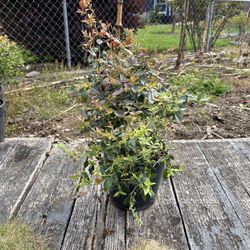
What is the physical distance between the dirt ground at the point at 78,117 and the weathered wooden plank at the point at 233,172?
10.1 inches

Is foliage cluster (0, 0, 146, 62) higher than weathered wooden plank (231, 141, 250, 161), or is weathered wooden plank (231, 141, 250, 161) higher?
foliage cluster (0, 0, 146, 62)

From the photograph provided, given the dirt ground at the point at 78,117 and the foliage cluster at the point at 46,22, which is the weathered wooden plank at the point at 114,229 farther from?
the foliage cluster at the point at 46,22

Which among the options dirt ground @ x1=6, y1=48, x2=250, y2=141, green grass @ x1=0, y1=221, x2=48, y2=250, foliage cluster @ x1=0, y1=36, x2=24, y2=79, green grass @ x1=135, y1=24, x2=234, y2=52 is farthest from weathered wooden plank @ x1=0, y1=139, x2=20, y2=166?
green grass @ x1=135, y1=24, x2=234, y2=52

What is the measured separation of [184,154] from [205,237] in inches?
30.1

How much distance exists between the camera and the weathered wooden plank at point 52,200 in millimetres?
1439

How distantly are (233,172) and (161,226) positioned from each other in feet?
2.20

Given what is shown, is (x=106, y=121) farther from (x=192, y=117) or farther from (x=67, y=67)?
(x=67, y=67)

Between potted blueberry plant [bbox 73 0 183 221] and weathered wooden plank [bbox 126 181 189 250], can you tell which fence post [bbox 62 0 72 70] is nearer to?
→ potted blueberry plant [bbox 73 0 183 221]

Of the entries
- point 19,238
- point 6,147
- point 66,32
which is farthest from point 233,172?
point 66,32

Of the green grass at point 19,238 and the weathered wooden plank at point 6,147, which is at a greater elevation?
the green grass at point 19,238

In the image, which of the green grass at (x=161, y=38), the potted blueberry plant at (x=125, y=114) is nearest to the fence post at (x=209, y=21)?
the green grass at (x=161, y=38)

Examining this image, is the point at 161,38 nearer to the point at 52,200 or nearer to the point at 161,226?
the point at 52,200

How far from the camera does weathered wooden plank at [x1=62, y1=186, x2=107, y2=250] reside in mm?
1351

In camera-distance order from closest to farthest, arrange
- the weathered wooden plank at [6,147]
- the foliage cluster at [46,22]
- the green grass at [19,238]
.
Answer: the green grass at [19,238] → the weathered wooden plank at [6,147] → the foliage cluster at [46,22]
